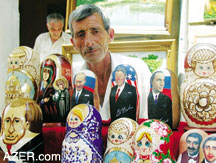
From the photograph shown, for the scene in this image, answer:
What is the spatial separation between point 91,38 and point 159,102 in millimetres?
575

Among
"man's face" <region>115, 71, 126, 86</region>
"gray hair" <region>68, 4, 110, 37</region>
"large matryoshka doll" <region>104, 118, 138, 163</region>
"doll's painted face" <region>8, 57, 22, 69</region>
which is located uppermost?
"gray hair" <region>68, 4, 110, 37</region>

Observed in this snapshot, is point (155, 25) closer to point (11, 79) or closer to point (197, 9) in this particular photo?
point (197, 9)

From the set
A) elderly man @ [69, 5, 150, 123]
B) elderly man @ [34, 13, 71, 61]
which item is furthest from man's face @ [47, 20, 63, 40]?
elderly man @ [69, 5, 150, 123]

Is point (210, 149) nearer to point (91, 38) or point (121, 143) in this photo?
point (121, 143)

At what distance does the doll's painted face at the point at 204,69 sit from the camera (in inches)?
48.6

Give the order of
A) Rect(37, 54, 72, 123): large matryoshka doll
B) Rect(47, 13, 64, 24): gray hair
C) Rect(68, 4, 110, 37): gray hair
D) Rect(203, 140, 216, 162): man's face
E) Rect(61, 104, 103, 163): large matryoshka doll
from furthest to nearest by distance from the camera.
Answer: Rect(47, 13, 64, 24): gray hair, Rect(68, 4, 110, 37): gray hair, Rect(37, 54, 72, 123): large matryoshka doll, Rect(61, 104, 103, 163): large matryoshka doll, Rect(203, 140, 216, 162): man's face

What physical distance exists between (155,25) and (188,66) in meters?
0.64

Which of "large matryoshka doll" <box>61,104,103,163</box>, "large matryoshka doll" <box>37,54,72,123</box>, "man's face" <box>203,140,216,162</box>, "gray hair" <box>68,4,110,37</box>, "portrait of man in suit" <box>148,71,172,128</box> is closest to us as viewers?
"man's face" <box>203,140,216,162</box>

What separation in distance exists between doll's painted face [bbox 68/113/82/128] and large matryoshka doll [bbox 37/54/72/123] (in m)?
0.27

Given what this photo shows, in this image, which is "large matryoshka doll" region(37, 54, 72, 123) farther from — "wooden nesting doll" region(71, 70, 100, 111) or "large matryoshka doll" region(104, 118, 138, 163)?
"large matryoshka doll" region(104, 118, 138, 163)

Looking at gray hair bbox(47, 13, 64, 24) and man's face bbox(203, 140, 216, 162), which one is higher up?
gray hair bbox(47, 13, 64, 24)

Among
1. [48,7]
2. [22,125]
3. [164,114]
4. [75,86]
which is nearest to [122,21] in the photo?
[48,7]

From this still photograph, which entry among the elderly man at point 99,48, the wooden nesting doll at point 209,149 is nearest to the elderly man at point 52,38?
the elderly man at point 99,48

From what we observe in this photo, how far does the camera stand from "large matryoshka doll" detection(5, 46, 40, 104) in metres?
1.48
